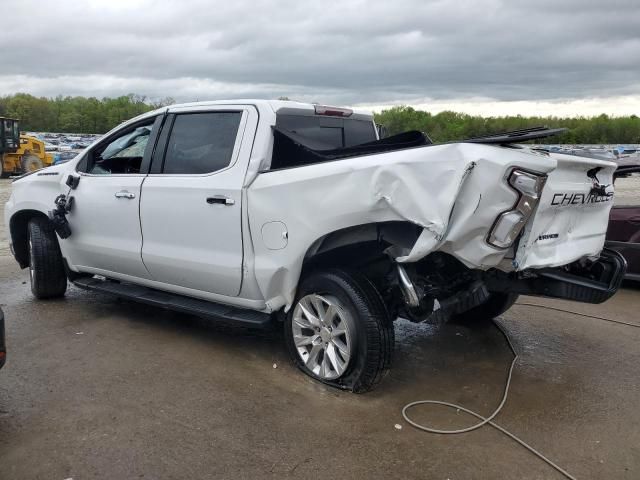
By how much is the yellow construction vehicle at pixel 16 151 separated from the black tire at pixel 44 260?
781 inches

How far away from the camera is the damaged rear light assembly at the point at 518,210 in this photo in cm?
330

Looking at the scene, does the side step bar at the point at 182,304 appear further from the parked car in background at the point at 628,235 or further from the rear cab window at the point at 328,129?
the parked car in background at the point at 628,235

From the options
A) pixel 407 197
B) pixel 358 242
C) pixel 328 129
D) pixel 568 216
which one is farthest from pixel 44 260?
pixel 568 216

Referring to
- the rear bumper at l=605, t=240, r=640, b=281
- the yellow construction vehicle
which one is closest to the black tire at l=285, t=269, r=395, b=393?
the rear bumper at l=605, t=240, r=640, b=281

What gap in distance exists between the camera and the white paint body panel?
11.1 feet

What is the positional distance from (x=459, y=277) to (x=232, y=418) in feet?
5.64

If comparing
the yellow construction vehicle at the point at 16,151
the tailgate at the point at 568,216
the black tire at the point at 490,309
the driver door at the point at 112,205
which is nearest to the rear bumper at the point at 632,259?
the black tire at the point at 490,309

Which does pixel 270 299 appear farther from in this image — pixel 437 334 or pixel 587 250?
pixel 587 250

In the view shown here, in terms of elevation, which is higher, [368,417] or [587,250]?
[587,250]

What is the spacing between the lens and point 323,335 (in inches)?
164

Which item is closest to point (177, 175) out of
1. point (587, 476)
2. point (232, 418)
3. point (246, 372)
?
point (246, 372)

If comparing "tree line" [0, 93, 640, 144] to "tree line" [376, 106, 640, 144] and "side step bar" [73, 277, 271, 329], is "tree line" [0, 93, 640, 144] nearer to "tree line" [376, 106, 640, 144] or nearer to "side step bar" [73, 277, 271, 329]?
"tree line" [376, 106, 640, 144]

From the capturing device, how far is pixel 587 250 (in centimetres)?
412

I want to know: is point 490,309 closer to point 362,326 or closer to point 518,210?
point 362,326
